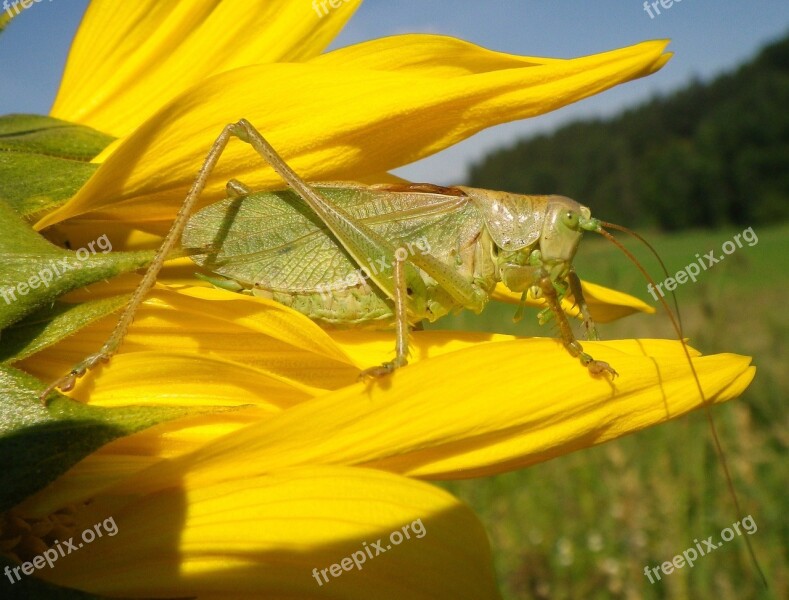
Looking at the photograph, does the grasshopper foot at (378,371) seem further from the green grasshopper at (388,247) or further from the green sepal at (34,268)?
the green sepal at (34,268)

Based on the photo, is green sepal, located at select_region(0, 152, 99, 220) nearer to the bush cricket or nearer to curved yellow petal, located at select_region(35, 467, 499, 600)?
the bush cricket

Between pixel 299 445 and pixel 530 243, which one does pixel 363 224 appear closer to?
pixel 530 243

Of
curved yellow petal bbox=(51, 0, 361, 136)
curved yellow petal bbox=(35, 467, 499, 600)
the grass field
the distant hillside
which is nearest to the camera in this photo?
curved yellow petal bbox=(35, 467, 499, 600)

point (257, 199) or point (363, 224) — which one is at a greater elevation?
point (257, 199)

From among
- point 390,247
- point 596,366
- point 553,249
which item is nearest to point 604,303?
point 553,249

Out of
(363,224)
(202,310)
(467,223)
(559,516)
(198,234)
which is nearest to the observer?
(202,310)

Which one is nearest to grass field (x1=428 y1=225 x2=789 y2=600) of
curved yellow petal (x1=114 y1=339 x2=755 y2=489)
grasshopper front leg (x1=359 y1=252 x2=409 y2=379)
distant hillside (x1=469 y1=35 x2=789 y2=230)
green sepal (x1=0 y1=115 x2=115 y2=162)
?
grasshopper front leg (x1=359 y1=252 x2=409 y2=379)

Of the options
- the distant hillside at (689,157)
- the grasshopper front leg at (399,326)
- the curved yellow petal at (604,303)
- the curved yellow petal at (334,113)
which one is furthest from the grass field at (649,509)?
the distant hillside at (689,157)

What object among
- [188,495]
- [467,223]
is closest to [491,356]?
[188,495]
